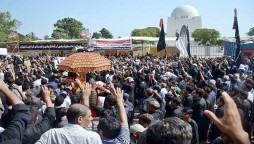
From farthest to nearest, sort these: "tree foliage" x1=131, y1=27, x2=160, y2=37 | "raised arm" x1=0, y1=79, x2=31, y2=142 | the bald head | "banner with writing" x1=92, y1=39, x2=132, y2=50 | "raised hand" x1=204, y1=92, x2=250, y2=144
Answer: "tree foliage" x1=131, y1=27, x2=160, y2=37 → "banner with writing" x1=92, y1=39, x2=132, y2=50 → the bald head → "raised arm" x1=0, y1=79, x2=31, y2=142 → "raised hand" x1=204, y1=92, x2=250, y2=144

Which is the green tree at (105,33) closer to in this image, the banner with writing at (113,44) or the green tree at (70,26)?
the green tree at (70,26)

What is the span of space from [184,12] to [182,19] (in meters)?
2.62

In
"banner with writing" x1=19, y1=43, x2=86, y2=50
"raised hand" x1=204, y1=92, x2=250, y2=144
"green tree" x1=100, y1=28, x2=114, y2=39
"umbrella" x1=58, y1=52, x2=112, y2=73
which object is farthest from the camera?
"green tree" x1=100, y1=28, x2=114, y2=39

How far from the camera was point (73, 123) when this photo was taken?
3.12 m

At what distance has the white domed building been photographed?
9088 cm

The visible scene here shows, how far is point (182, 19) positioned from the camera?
304 ft

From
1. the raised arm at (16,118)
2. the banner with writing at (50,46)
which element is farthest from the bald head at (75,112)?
the banner with writing at (50,46)

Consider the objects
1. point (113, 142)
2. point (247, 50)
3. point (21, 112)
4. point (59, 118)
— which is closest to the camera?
point (21, 112)

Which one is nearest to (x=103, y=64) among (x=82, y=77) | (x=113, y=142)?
(x=82, y=77)

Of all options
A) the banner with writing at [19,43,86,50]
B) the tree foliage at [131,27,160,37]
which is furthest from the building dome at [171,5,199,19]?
the banner with writing at [19,43,86,50]

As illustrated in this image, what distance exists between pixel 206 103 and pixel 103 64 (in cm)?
344

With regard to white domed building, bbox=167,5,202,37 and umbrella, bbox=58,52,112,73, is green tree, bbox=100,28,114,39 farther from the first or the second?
umbrella, bbox=58,52,112,73

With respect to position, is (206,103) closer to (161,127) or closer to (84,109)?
(84,109)

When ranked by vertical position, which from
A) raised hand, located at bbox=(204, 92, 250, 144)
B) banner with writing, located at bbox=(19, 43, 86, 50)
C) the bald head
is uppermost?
banner with writing, located at bbox=(19, 43, 86, 50)
